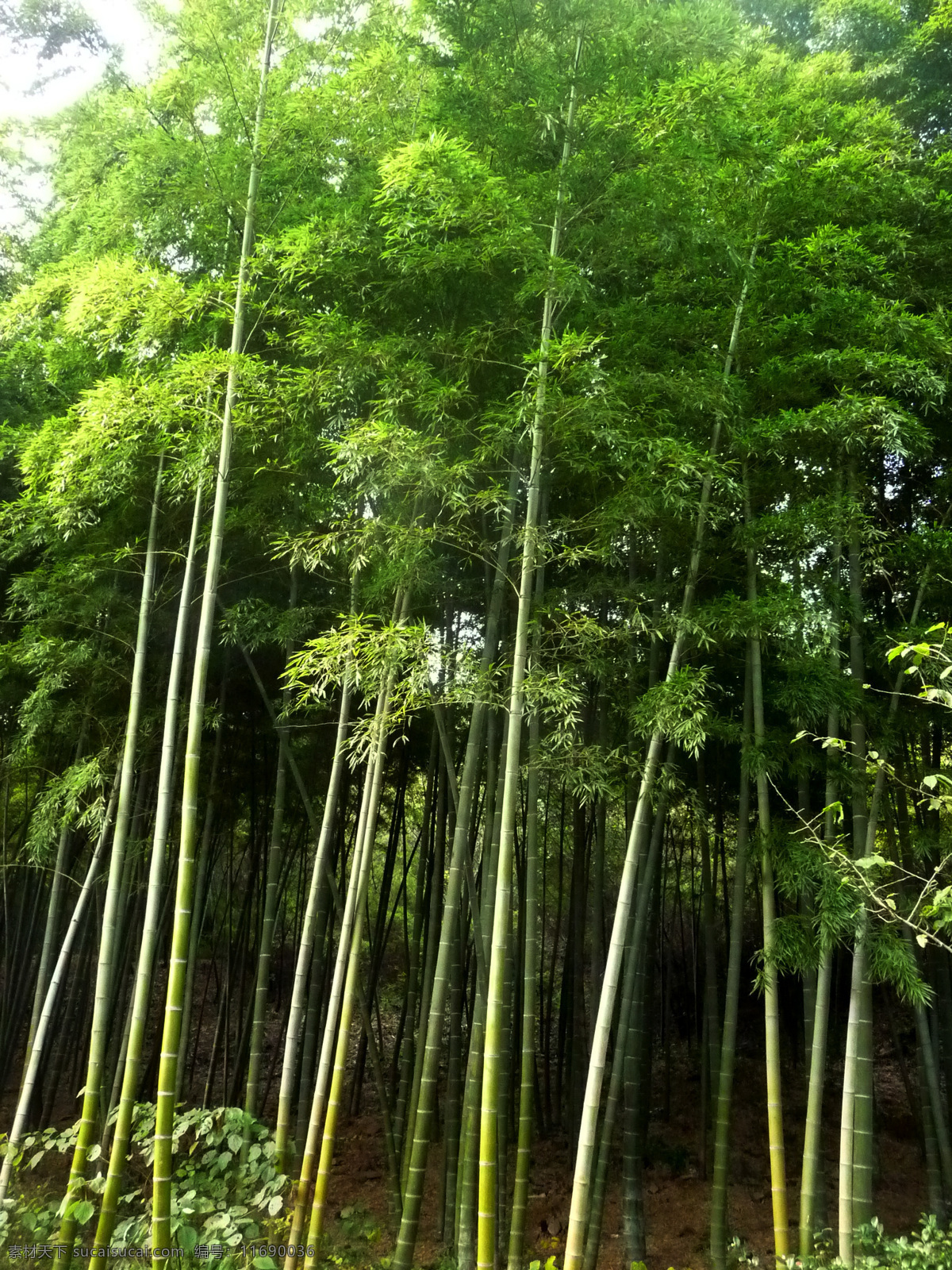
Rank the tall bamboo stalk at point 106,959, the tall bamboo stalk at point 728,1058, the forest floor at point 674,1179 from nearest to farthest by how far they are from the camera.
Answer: the tall bamboo stalk at point 106,959, the tall bamboo stalk at point 728,1058, the forest floor at point 674,1179

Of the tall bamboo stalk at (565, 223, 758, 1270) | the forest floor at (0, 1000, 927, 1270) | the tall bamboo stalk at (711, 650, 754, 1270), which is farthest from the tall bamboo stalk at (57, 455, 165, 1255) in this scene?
the tall bamboo stalk at (711, 650, 754, 1270)

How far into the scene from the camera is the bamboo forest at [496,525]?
3566 millimetres

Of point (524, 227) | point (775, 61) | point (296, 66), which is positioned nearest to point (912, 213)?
point (775, 61)

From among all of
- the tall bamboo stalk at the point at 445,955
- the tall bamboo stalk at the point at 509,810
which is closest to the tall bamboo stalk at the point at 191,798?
the tall bamboo stalk at the point at 445,955

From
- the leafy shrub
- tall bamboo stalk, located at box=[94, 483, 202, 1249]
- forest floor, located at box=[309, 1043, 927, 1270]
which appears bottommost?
forest floor, located at box=[309, 1043, 927, 1270]

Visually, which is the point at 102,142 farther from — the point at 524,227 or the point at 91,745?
the point at 91,745

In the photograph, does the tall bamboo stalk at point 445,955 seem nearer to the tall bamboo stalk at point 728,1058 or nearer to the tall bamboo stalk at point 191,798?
the tall bamboo stalk at point 191,798

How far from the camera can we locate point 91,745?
5516 mm

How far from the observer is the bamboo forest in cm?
357

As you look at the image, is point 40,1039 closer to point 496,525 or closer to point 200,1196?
point 200,1196

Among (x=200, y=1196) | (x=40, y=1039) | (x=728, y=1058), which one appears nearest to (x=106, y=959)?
(x=40, y=1039)

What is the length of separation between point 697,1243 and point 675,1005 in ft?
12.7

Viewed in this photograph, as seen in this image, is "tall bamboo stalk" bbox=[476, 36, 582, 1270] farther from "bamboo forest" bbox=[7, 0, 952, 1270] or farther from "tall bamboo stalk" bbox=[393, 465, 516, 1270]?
"tall bamboo stalk" bbox=[393, 465, 516, 1270]

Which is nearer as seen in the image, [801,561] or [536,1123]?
[801,561]
